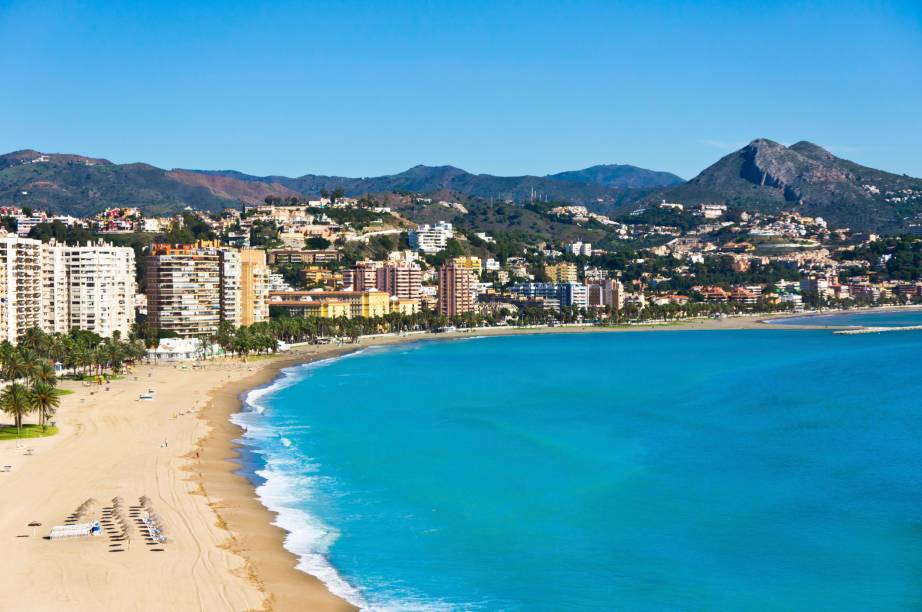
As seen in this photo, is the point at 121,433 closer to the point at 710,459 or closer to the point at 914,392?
the point at 710,459

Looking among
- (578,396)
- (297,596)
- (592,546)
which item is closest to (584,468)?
(592,546)

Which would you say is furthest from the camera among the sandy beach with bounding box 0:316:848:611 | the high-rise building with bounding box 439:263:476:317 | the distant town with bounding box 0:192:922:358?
the high-rise building with bounding box 439:263:476:317

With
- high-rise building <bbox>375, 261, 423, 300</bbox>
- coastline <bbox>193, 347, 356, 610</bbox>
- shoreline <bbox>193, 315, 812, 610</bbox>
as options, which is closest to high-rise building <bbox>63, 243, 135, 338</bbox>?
shoreline <bbox>193, 315, 812, 610</bbox>

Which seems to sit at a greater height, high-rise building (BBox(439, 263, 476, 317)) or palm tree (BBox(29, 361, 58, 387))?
high-rise building (BBox(439, 263, 476, 317))

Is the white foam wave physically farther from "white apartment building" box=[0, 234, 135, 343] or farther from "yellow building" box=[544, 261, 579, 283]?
"yellow building" box=[544, 261, 579, 283]

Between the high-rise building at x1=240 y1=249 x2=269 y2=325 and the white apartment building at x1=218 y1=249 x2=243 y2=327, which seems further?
the high-rise building at x1=240 y1=249 x2=269 y2=325

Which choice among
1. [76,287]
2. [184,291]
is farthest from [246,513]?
[184,291]
